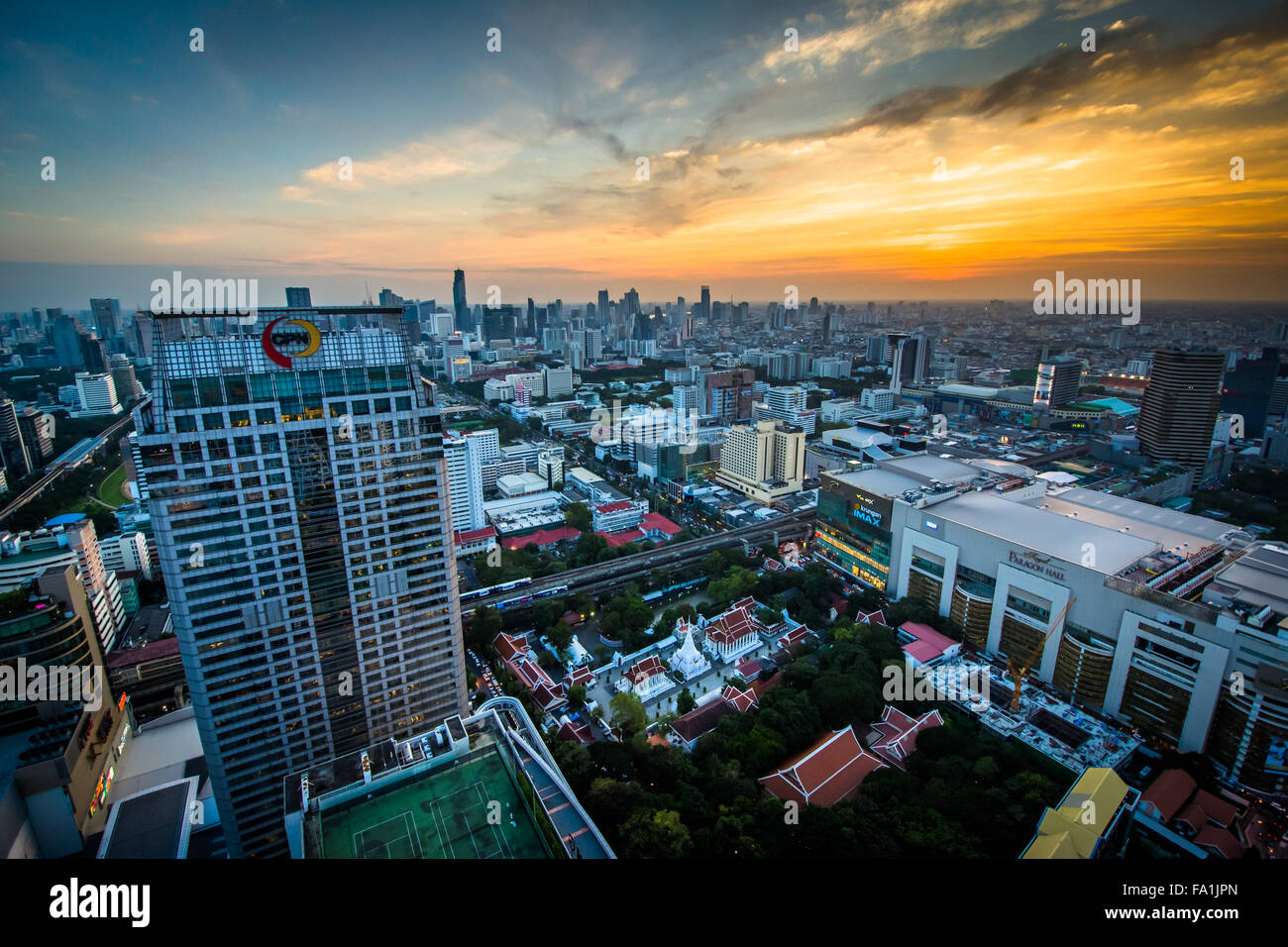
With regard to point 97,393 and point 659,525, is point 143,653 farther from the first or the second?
point 97,393

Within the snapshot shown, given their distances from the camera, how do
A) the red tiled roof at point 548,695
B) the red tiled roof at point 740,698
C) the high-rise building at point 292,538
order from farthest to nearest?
the red tiled roof at point 548,695 → the red tiled roof at point 740,698 → the high-rise building at point 292,538

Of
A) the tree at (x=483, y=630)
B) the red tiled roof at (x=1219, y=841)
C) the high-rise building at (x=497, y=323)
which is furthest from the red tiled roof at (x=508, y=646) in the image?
the high-rise building at (x=497, y=323)

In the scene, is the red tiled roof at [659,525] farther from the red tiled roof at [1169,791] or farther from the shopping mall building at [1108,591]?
the red tiled roof at [1169,791]

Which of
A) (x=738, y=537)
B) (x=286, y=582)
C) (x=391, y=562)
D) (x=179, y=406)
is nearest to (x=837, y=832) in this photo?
(x=391, y=562)

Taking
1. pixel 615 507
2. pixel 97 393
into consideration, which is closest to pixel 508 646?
pixel 615 507

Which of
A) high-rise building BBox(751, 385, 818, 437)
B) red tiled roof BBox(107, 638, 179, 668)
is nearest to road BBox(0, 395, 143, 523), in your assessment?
red tiled roof BBox(107, 638, 179, 668)

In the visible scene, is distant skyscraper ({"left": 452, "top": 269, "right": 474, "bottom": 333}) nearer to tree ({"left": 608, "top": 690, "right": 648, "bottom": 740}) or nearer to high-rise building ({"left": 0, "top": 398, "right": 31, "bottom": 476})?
high-rise building ({"left": 0, "top": 398, "right": 31, "bottom": 476})
